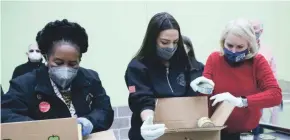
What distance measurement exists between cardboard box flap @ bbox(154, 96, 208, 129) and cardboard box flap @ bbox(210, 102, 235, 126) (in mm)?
56

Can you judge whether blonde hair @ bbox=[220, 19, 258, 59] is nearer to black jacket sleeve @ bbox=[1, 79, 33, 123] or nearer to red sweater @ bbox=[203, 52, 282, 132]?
red sweater @ bbox=[203, 52, 282, 132]

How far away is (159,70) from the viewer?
1501 mm

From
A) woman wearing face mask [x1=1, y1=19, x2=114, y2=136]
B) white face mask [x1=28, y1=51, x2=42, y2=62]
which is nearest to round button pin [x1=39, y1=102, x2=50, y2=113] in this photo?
woman wearing face mask [x1=1, y1=19, x2=114, y2=136]

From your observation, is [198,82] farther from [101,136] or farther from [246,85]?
[101,136]

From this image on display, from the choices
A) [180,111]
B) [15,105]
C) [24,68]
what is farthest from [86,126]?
[24,68]

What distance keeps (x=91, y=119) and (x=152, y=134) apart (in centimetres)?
28

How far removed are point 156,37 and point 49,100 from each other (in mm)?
575

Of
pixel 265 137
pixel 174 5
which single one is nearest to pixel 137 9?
pixel 174 5

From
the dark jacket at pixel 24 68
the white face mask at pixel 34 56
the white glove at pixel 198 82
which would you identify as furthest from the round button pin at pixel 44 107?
the white face mask at pixel 34 56

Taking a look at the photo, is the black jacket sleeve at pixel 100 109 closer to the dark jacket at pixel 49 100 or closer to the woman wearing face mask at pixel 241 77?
the dark jacket at pixel 49 100

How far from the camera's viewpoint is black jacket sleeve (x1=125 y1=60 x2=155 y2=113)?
1366mm

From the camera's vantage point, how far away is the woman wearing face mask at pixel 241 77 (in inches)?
55.4

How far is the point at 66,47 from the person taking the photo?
1.30 m

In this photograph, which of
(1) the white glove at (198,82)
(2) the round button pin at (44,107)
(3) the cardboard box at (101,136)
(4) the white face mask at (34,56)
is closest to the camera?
(3) the cardboard box at (101,136)
